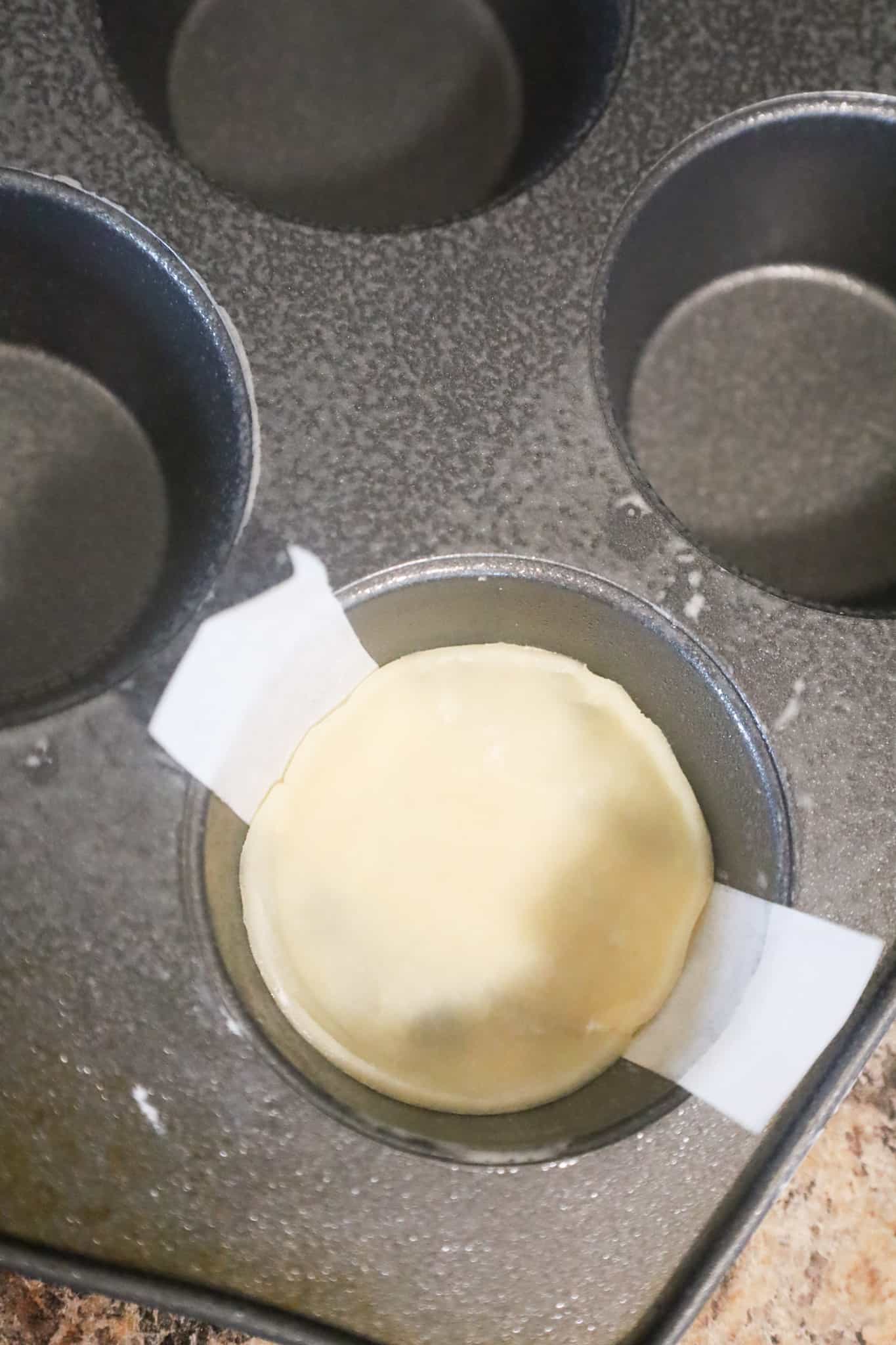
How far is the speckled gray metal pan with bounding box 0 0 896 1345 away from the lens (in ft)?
2.36

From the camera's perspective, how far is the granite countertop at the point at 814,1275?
0.77 metres

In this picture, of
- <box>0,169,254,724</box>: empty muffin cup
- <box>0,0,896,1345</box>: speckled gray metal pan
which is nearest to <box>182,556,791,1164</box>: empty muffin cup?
<box>0,0,896,1345</box>: speckled gray metal pan

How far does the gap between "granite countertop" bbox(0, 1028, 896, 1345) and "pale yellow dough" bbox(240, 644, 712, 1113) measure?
0.62ft

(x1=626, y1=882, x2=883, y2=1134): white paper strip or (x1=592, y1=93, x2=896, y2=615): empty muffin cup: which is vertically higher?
(x1=592, y1=93, x2=896, y2=615): empty muffin cup

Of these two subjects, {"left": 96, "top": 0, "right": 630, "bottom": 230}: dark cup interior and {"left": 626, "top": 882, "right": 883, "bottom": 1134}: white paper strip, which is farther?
{"left": 96, "top": 0, "right": 630, "bottom": 230}: dark cup interior

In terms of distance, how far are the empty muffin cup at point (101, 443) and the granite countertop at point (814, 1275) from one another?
0.45 m

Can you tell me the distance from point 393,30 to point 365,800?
0.75m

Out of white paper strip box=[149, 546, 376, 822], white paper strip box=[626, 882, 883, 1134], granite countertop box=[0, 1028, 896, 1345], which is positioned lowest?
granite countertop box=[0, 1028, 896, 1345]

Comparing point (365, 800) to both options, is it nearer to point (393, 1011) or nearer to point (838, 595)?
point (393, 1011)

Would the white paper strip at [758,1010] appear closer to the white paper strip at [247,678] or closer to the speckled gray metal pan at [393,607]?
the speckled gray metal pan at [393,607]

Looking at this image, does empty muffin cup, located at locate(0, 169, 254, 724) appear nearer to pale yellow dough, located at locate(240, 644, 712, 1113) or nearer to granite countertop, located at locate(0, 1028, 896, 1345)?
pale yellow dough, located at locate(240, 644, 712, 1113)

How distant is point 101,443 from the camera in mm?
951

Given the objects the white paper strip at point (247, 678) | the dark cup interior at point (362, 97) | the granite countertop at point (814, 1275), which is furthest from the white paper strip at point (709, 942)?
the dark cup interior at point (362, 97)

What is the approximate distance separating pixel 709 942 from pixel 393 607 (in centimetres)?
35
